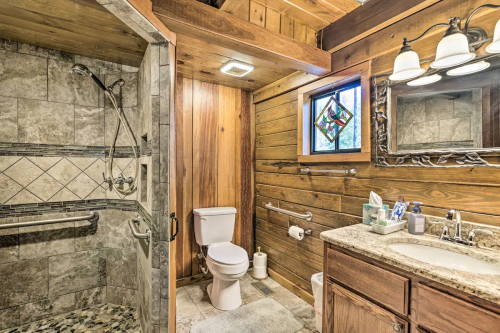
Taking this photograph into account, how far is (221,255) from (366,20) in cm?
219

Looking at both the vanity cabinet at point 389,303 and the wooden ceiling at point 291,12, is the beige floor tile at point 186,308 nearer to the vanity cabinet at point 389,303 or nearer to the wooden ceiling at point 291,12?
the vanity cabinet at point 389,303

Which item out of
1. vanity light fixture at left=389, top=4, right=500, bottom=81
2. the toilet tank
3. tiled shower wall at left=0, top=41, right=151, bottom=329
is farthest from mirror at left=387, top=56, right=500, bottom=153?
tiled shower wall at left=0, top=41, right=151, bottom=329

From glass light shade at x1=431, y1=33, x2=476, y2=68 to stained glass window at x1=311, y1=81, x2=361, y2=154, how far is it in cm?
77

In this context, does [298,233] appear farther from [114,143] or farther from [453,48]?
[114,143]

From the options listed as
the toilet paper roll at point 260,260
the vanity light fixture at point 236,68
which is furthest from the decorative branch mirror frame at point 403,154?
the toilet paper roll at point 260,260

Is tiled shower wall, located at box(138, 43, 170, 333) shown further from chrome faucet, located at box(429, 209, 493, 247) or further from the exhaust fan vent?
chrome faucet, located at box(429, 209, 493, 247)

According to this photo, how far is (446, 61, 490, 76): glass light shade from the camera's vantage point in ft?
3.92

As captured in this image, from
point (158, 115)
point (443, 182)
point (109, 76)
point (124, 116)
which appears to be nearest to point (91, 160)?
point (124, 116)

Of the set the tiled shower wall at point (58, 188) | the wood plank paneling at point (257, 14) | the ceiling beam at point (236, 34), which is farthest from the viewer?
the tiled shower wall at point (58, 188)

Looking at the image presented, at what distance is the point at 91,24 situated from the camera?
154 centimetres

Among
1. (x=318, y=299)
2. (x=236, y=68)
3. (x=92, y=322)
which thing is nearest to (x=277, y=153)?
(x=236, y=68)

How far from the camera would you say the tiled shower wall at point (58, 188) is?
1.85m

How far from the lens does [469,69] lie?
4.05ft

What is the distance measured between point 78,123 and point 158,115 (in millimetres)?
1090
